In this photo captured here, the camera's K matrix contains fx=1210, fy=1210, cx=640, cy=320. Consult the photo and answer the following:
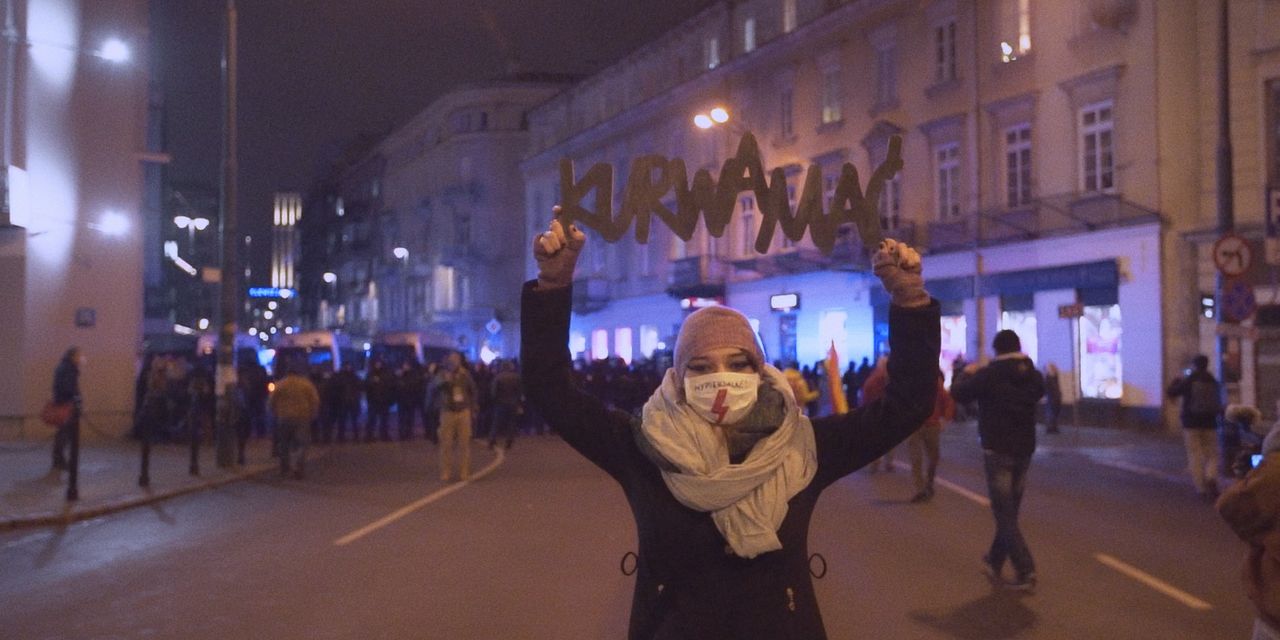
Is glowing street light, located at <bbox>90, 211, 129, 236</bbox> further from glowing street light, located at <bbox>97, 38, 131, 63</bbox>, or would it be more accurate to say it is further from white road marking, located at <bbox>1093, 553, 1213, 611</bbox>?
white road marking, located at <bbox>1093, 553, 1213, 611</bbox>

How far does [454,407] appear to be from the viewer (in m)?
17.4

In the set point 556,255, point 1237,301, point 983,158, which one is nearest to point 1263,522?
point 556,255

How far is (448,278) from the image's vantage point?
236 ft

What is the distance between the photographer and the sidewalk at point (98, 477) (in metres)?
13.9

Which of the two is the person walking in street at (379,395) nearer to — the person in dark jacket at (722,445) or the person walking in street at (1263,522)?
the person walking in street at (1263,522)

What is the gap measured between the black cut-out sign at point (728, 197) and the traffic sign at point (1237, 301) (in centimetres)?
1397

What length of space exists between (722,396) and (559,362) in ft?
1.62

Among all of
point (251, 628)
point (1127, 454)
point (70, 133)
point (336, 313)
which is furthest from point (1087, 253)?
point (336, 313)

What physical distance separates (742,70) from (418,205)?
1496 inches

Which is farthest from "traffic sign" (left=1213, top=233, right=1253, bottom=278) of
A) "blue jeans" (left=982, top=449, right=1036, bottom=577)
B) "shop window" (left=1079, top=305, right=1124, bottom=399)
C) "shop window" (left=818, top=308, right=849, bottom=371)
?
"shop window" (left=818, top=308, right=849, bottom=371)

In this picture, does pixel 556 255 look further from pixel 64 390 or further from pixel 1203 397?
pixel 64 390

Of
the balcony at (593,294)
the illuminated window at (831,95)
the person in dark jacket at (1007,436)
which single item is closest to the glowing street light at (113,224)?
the illuminated window at (831,95)

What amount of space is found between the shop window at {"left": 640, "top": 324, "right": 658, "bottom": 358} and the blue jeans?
38358 millimetres

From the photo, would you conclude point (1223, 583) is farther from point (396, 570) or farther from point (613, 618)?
point (396, 570)
